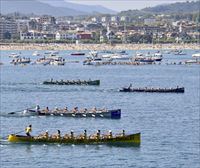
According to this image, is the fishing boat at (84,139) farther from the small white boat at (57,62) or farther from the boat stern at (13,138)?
the small white boat at (57,62)

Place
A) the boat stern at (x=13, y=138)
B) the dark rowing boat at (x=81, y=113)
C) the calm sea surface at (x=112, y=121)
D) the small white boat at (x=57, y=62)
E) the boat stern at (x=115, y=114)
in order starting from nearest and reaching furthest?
1. the calm sea surface at (x=112, y=121)
2. the boat stern at (x=13, y=138)
3. the boat stern at (x=115, y=114)
4. the dark rowing boat at (x=81, y=113)
5. the small white boat at (x=57, y=62)

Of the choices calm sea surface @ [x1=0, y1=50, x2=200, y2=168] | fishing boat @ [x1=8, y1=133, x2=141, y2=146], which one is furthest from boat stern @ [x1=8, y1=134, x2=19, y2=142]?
calm sea surface @ [x1=0, y1=50, x2=200, y2=168]

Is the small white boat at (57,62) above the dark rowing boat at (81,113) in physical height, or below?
above

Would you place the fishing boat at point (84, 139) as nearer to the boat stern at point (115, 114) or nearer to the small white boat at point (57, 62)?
the boat stern at point (115, 114)

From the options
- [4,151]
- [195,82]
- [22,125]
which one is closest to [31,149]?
[4,151]

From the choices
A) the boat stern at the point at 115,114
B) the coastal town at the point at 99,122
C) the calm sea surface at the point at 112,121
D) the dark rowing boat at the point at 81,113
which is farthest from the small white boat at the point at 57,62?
the boat stern at the point at 115,114

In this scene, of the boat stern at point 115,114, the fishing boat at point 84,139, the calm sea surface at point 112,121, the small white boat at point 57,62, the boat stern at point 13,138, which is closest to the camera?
the calm sea surface at point 112,121

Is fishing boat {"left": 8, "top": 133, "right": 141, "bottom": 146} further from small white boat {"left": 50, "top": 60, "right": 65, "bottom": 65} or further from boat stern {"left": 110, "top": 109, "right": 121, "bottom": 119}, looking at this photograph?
small white boat {"left": 50, "top": 60, "right": 65, "bottom": 65}

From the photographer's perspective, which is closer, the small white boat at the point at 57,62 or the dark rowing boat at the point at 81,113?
the dark rowing boat at the point at 81,113

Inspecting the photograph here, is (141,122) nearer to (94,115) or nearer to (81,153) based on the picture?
(94,115)

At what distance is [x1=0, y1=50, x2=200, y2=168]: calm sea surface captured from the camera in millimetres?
57750

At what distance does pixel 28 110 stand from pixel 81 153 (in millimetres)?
19770

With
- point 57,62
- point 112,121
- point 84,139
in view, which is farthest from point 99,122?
point 57,62

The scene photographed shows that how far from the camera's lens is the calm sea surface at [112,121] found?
189ft
